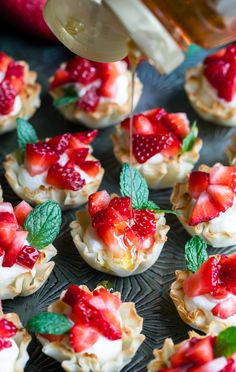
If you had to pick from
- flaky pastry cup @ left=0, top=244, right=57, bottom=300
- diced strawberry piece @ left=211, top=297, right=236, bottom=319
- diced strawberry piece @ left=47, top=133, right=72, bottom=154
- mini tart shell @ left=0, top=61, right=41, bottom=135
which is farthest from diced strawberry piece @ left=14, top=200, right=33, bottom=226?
diced strawberry piece @ left=211, top=297, right=236, bottom=319

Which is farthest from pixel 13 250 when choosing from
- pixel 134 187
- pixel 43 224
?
pixel 134 187

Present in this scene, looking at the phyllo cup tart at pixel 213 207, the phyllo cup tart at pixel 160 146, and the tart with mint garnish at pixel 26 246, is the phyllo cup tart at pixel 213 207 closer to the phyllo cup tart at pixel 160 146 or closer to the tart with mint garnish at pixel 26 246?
the phyllo cup tart at pixel 160 146

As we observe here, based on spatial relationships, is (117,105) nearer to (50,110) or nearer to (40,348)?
(50,110)

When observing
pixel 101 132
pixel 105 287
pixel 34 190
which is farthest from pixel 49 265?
pixel 101 132

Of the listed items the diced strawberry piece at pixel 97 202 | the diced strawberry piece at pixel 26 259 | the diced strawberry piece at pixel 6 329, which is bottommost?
the diced strawberry piece at pixel 97 202

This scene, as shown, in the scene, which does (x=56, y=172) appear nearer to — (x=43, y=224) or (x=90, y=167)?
(x=90, y=167)

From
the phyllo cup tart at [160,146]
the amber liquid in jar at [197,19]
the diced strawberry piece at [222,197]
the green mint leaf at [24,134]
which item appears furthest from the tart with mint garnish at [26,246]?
the amber liquid in jar at [197,19]
